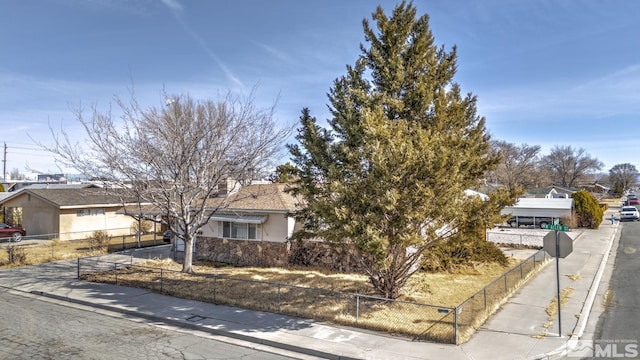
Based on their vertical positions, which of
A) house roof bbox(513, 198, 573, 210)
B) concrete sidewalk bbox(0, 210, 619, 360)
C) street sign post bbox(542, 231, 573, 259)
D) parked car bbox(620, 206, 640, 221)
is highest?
house roof bbox(513, 198, 573, 210)

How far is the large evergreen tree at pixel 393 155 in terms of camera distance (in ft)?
36.1

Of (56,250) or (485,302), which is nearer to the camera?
(485,302)

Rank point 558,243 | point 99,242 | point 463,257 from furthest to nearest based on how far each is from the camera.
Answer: point 99,242, point 463,257, point 558,243

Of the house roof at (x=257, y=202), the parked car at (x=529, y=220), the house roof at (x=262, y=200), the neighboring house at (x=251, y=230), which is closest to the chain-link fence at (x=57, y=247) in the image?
the house roof at (x=257, y=202)

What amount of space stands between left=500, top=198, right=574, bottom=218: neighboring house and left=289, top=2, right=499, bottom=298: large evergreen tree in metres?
29.0

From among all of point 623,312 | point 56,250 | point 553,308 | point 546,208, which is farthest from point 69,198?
point 546,208

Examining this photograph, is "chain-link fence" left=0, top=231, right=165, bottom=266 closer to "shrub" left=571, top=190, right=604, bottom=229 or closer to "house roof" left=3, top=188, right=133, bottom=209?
"house roof" left=3, top=188, right=133, bottom=209

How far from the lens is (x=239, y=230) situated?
73.1ft

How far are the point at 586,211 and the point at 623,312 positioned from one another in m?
32.0

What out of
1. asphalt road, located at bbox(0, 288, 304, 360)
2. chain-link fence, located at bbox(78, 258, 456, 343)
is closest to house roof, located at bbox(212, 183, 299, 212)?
chain-link fence, located at bbox(78, 258, 456, 343)

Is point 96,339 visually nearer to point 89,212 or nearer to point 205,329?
point 205,329

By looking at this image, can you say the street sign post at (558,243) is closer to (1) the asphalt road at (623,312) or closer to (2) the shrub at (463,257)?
(1) the asphalt road at (623,312)

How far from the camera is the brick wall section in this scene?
20.2 m

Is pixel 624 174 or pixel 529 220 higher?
pixel 624 174
